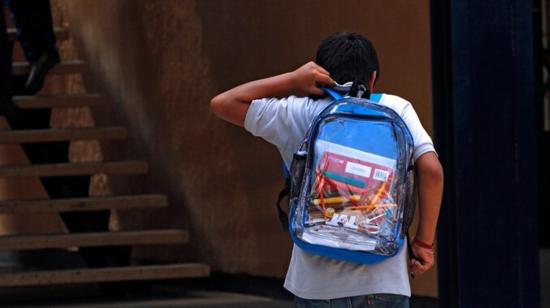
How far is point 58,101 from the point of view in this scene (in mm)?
7922

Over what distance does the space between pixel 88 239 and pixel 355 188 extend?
4.10 m

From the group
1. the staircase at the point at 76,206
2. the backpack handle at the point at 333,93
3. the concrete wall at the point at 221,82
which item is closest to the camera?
the backpack handle at the point at 333,93

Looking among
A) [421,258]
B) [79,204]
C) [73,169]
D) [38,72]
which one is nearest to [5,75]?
[38,72]

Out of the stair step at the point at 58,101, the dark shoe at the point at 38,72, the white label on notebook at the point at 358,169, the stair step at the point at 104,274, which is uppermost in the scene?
the white label on notebook at the point at 358,169

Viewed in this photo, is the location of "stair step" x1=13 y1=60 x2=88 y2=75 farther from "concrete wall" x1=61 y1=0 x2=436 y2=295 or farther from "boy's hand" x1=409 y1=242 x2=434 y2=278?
"boy's hand" x1=409 y1=242 x2=434 y2=278

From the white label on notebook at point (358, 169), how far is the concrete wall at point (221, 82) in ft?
8.62

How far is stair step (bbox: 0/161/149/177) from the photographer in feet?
24.1

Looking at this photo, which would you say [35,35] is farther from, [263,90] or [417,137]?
[417,137]

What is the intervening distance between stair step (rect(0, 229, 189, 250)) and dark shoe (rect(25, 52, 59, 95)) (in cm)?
117

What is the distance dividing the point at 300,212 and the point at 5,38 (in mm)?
4662

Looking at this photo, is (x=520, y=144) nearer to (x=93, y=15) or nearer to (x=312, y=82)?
(x=312, y=82)

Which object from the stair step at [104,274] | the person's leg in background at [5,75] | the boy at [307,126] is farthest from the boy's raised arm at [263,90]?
Answer: the person's leg in background at [5,75]

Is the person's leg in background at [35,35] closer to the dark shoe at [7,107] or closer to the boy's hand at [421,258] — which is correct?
the dark shoe at [7,107]

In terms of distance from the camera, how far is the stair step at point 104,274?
22.1 feet
